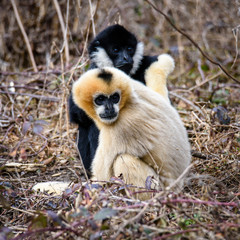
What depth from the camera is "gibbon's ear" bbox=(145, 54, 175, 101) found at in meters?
5.36

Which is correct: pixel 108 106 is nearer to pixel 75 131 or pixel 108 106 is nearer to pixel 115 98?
pixel 115 98

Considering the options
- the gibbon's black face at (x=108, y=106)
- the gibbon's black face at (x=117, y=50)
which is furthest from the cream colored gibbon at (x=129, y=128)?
the gibbon's black face at (x=117, y=50)

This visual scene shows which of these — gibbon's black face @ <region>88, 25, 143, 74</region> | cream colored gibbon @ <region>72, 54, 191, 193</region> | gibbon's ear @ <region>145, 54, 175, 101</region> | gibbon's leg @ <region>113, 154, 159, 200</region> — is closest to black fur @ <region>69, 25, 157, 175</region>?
gibbon's black face @ <region>88, 25, 143, 74</region>

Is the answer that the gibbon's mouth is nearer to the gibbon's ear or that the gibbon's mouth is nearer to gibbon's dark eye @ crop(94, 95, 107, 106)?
gibbon's dark eye @ crop(94, 95, 107, 106)

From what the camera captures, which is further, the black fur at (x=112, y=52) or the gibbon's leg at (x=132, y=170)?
the black fur at (x=112, y=52)

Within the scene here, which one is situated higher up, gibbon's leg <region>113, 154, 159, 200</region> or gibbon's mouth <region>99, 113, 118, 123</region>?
gibbon's mouth <region>99, 113, 118, 123</region>

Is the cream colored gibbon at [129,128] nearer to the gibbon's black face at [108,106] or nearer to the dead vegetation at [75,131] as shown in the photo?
the gibbon's black face at [108,106]

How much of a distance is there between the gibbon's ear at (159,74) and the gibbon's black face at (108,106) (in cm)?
157

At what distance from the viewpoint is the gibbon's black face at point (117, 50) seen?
5705mm

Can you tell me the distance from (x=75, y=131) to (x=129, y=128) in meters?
2.29

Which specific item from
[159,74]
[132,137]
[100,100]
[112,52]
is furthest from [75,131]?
[132,137]

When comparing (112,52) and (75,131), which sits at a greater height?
(112,52)

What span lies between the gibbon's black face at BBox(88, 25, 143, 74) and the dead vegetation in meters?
0.34

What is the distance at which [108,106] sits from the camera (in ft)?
12.3
